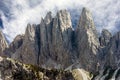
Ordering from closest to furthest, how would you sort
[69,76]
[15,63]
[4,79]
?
[4,79]
[15,63]
[69,76]

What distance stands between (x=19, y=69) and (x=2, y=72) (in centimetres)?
685

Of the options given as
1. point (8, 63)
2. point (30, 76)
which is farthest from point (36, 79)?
point (8, 63)

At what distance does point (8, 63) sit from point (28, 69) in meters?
7.21

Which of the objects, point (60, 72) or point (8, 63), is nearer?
point (8, 63)

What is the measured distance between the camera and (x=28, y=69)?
13038cm

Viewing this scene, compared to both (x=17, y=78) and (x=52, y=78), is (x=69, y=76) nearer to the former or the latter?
(x=52, y=78)

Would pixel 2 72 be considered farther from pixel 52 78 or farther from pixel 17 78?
pixel 52 78

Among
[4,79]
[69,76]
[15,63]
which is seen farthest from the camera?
[69,76]

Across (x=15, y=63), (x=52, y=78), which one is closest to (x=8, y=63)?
(x=15, y=63)

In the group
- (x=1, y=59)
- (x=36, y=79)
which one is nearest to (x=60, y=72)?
(x=36, y=79)

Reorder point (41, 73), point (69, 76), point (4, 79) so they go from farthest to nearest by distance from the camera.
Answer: point (69, 76) → point (41, 73) → point (4, 79)

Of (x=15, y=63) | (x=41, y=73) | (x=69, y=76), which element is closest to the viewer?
(x=15, y=63)

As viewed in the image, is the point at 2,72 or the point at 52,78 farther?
the point at 52,78

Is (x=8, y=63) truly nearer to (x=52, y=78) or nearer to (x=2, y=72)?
(x=2, y=72)
